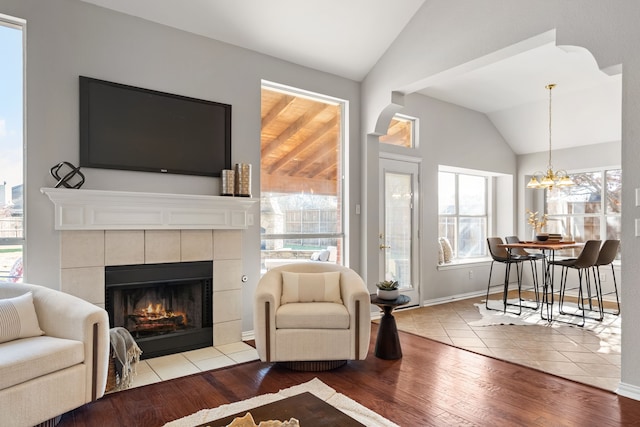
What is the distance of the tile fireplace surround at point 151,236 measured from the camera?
3.09m

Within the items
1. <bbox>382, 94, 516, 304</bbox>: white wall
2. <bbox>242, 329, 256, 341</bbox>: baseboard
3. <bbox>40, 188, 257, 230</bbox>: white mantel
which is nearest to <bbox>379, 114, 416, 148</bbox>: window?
<bbox>382, 94, 516, 304</bbox>: white wall

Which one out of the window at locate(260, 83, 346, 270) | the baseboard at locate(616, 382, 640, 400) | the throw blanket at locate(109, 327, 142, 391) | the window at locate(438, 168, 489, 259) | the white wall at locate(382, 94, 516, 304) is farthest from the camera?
the window at locate(438, 168, 489, 259)

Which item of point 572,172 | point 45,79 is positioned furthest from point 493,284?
point 45,79

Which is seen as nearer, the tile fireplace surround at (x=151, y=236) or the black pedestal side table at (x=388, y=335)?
the tile fireplace surround at (x=151, y=236)

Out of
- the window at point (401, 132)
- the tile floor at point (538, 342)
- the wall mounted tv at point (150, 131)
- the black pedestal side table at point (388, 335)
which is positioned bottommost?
the tile floor at point (538, 342)

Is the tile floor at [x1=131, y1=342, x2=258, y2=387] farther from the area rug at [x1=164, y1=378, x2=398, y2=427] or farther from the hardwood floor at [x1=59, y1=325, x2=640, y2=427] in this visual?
the area rug at [x1=164, y1=378, x2=398, y2=427]

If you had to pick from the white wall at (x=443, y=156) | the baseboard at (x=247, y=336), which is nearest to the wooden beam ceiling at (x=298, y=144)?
the white wall at (x=443, y=156)

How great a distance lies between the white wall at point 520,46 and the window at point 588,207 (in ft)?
12.9

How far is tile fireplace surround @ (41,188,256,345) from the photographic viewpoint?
3.09 metres

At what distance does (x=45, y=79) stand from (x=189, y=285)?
2028 mm

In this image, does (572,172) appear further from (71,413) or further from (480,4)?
(71,413)

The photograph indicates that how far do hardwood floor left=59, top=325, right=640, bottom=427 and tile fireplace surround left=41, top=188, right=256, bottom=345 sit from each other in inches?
33.2

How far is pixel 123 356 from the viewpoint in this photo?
2869 mm

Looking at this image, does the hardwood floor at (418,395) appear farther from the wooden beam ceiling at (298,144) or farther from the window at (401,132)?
the window at (401,132)
